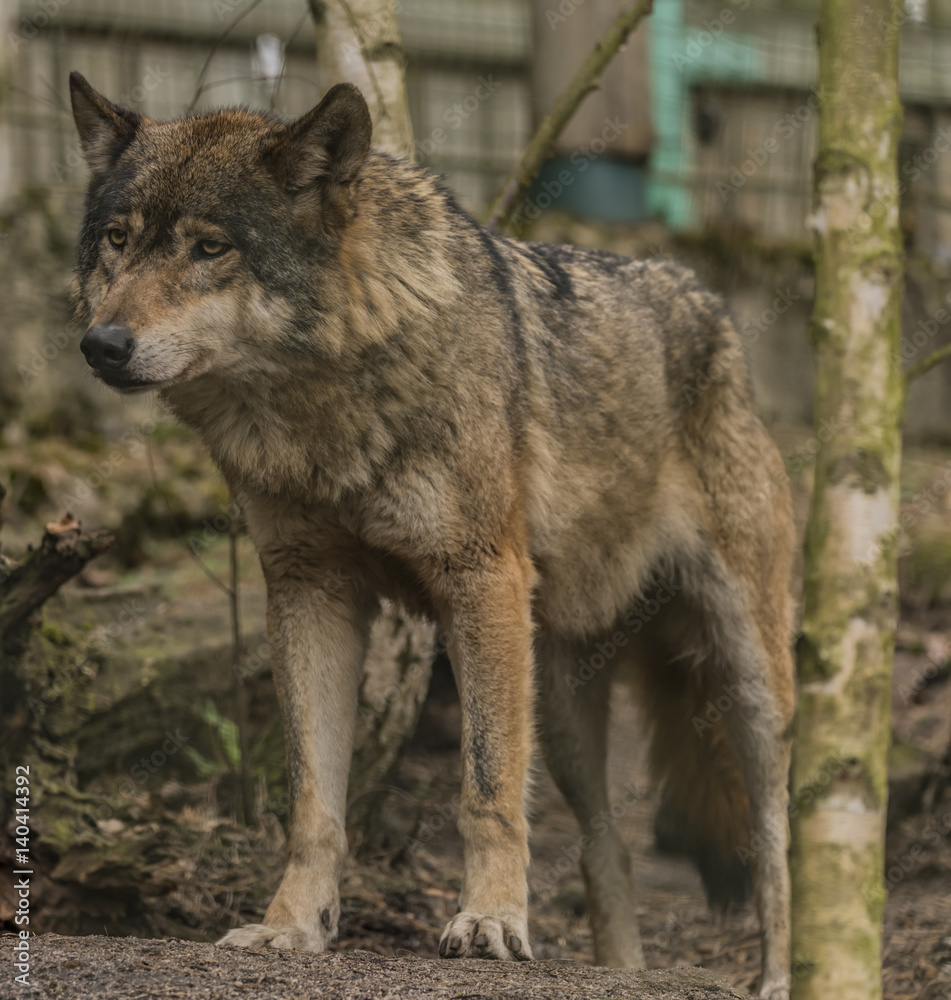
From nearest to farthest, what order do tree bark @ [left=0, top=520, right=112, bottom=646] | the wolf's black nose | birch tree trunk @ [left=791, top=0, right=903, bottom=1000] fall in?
birch tree trunk @ [left=791, top=0, right=903, bottom=1000] < the wolf's black nose < tree bark @ [left=0, top=520, right=112, bottom=646]

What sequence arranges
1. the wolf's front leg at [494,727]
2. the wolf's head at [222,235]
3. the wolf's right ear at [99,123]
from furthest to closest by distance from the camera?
the wolf's right ear at [99,123] → the wolf's front leg at [494,727] → the wolf's head at [222,235]

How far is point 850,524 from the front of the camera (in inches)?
92.1

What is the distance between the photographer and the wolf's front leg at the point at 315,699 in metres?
3.42

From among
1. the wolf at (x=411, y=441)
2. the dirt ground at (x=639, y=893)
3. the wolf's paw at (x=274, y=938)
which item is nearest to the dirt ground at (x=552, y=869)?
the dirt ground at (x=639, y=893)

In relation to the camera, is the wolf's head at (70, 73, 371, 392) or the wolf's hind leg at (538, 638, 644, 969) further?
the wolf's hind leg at (538, 638, 644, 969)

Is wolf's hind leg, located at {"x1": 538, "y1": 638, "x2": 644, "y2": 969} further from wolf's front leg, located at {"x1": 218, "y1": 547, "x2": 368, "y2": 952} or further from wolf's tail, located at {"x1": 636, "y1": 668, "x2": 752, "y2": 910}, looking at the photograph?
wolf's front leg, located at {"x1": 218, "y1": 547, "x2": 368, "y2": 952}

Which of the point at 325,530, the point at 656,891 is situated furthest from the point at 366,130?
the point at 656,891

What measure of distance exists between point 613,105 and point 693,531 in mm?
4792

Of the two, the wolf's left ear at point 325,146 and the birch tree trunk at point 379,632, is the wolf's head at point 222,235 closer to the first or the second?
the wolf's left ear at point 325,146

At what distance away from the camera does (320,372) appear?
133 inches

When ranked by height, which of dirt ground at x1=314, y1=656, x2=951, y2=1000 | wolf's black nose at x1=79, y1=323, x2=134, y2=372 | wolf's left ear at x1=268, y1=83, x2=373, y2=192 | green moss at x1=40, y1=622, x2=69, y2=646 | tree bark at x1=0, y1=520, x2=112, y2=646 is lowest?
dirt ground at x1=314, y1=656, x2=951, y2=1000

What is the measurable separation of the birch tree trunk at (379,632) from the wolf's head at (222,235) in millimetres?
1408

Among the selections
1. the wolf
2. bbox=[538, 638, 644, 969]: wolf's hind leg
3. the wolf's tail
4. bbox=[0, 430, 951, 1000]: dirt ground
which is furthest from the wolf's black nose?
the wolf's tail

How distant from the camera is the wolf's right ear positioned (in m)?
3.58
